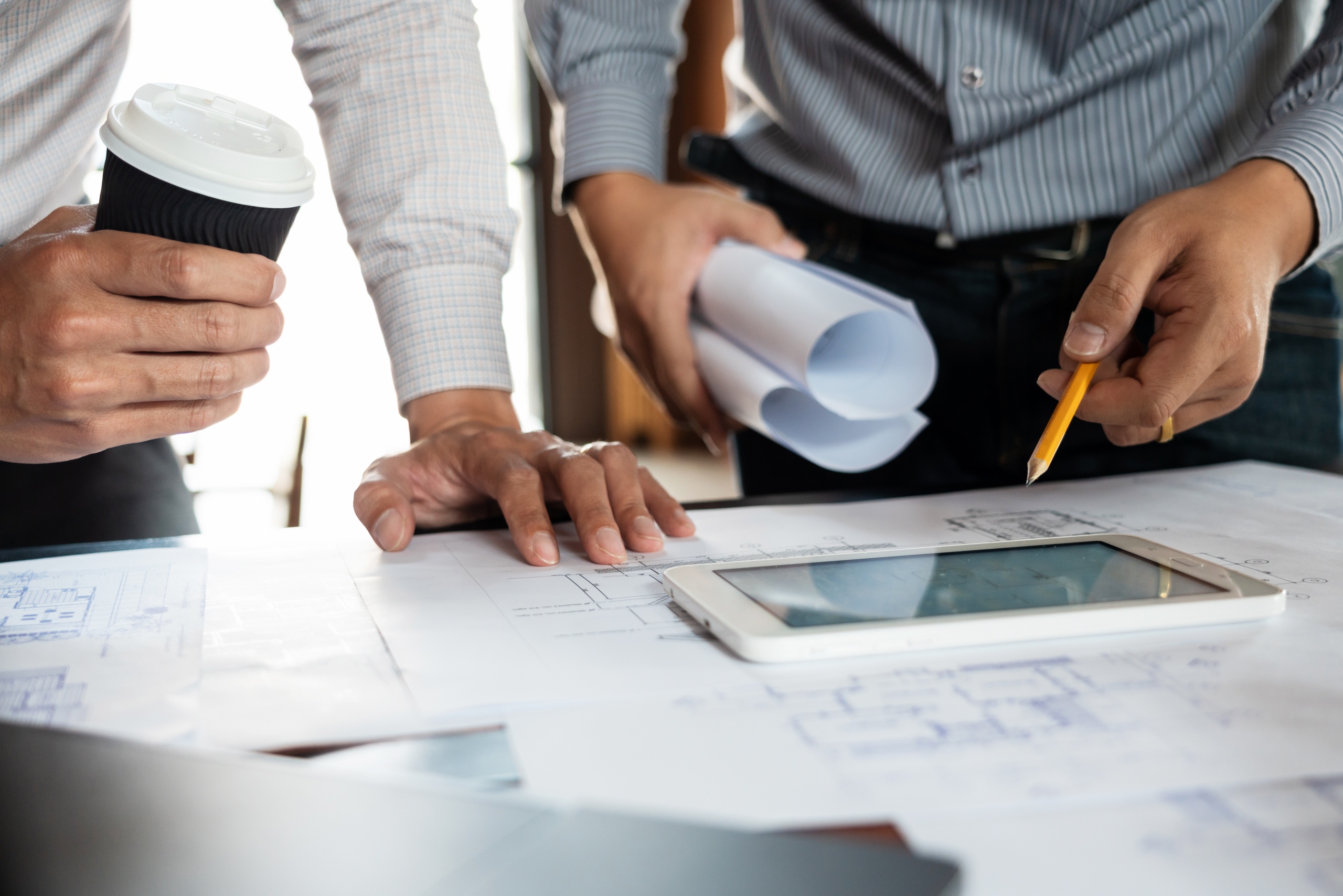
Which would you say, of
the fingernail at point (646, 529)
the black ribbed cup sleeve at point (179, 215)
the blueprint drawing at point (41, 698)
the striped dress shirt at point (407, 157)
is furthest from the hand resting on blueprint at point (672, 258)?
the blueprint drawing at point (41, 698)

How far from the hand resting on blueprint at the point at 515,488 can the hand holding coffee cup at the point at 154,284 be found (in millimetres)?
120

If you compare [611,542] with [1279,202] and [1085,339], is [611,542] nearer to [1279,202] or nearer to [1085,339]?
→ [1085,339]

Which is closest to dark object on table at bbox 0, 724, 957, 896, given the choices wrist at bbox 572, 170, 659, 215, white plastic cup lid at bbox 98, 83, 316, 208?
white plastic cup lid at bbox 98, 83, 316, 208

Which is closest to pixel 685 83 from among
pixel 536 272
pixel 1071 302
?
pixel 536 272

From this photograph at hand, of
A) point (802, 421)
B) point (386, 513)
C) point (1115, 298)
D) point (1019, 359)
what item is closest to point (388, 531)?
point (386, 513)

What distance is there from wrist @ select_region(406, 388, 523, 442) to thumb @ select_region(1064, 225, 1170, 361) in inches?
15.2

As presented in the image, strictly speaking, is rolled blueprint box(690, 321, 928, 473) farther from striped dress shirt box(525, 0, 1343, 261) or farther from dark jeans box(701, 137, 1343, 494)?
striped dress shirt box(525, 0, 1343, 261)

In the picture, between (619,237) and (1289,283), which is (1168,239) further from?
(619,237)

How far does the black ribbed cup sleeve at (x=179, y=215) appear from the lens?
0.45 metres

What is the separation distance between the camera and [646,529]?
0.58m

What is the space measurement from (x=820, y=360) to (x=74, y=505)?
1.99 ft

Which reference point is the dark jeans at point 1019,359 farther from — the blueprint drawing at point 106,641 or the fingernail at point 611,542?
the blueprint drawing at point 106,641

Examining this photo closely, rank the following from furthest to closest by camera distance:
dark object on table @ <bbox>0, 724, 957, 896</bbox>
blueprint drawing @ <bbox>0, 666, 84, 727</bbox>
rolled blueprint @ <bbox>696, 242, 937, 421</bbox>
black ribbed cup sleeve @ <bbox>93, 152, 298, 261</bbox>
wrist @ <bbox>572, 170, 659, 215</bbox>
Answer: wrist @ <bbox>572, 170, 659, 215</bbox> < rolled blueprint @ <bbox>696, 242, 937, 421</bbox> < black ribbed cup sleeve @ <bbox>93, 152, 298, 261</bbox> < blueprint drawing @ <bbox>0, 666, 84, 727</bbox> < dark object on table @ <bbox>0, 724, 957, 896</bbox>

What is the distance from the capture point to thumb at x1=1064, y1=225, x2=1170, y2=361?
22.2 inches
